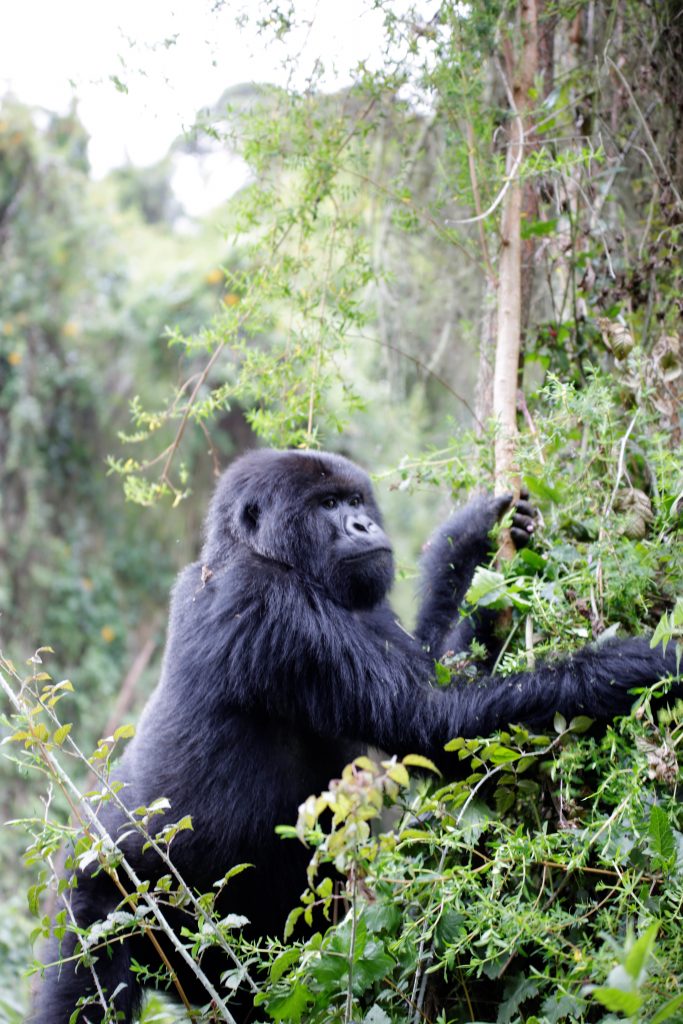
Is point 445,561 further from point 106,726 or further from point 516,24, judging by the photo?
point 106,726

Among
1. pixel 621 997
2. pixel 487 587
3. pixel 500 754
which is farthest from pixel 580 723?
pixel 621 997

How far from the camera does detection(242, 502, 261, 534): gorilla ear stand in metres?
3.32

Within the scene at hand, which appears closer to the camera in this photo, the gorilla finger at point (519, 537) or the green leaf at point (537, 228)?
the gorilla finger at point (519, 537)

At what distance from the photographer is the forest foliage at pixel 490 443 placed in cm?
214

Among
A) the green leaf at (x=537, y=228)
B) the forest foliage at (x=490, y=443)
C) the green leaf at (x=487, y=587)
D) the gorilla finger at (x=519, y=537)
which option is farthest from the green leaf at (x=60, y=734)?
the green leaf at (x=537, y=228)

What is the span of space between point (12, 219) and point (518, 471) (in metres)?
7.54

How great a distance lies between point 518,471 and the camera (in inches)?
114

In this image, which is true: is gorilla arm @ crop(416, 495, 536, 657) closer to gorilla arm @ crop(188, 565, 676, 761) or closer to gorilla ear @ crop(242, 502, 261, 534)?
gorilla arm @ crop(188, 565, 676, 761)

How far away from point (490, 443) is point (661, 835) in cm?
139

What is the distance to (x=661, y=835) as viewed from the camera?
6.73 feet

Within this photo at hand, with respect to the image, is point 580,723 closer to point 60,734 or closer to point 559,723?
point 559,723

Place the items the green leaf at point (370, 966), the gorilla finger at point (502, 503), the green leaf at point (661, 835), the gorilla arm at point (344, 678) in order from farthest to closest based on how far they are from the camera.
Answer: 1. the gorilla finger at point (502, 503)
2. the gorilla arm at point (344, 678)
3. the green leaf at point (370, 966)
4. the green leaf at point (661, 835)

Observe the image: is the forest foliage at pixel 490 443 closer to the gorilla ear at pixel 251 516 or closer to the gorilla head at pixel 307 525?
the gorilla head at pixel 307 525

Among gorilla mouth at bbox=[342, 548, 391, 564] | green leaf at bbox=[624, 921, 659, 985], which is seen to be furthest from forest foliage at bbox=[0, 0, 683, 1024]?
Answer: gorilla mouth at bbox=[342, 548, 391, 564]
